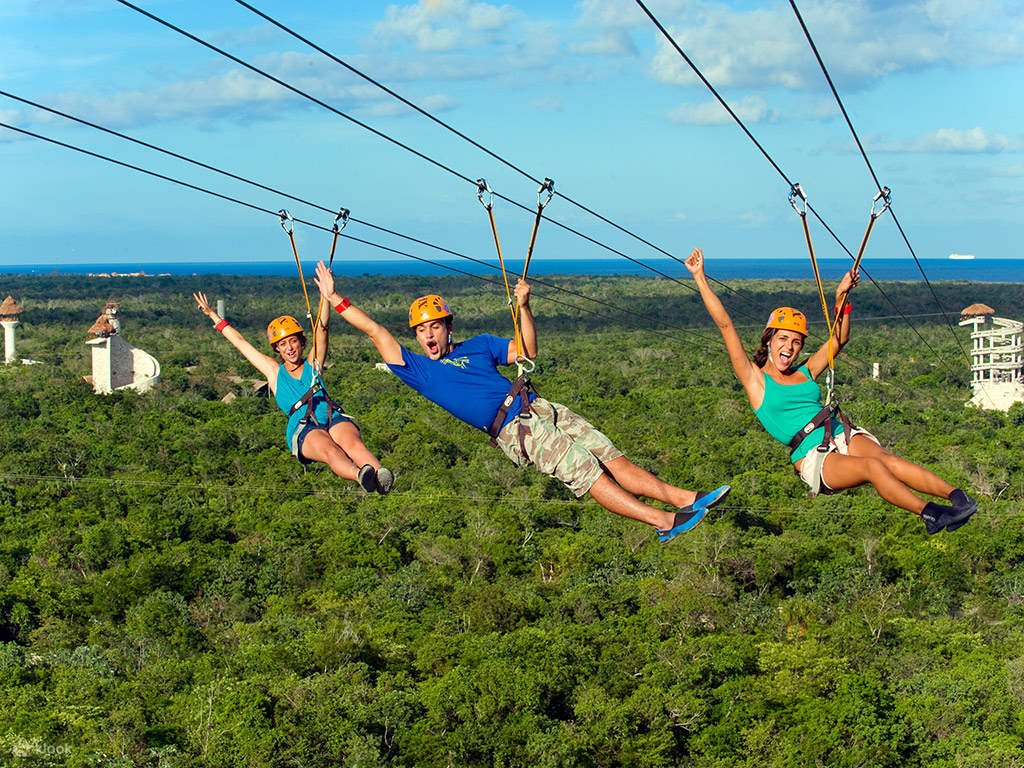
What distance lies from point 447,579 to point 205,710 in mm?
10011

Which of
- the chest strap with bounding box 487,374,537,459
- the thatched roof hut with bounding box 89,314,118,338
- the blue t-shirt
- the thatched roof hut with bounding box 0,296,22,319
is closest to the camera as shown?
the chest strap with bounding box 487,374,537,459

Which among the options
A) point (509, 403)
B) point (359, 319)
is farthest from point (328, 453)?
Result: point (509, 403)

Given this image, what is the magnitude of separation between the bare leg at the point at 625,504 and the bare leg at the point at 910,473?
1.84 meters

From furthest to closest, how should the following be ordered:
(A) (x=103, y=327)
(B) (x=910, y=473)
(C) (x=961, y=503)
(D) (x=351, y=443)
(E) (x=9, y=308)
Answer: (E) (x=9, y=308) → (A) (x=103, y=327) → (D) (x=351, y=443) → (B) (x=910, y=473) → (C) (x=961, y=503)

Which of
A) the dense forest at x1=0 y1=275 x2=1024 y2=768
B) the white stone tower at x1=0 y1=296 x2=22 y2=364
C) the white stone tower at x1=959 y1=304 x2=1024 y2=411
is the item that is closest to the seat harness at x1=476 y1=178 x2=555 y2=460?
the dense forest at x1=0 y1=275 x2=1024 y2=768

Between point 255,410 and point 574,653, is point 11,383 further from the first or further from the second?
point 574,653

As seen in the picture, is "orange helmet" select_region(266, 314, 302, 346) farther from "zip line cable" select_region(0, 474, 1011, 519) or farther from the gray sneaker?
"zip line cable" select_region(0, 474, 1011, 519)

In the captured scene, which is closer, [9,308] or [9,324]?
[9,308]

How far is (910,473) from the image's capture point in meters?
9.13

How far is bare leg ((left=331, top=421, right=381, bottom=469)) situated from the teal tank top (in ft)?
11.2

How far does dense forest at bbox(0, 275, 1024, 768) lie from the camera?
930 inches

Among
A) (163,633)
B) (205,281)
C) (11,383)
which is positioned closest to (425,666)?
(163,633)

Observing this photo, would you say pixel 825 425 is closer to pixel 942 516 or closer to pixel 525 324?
pixel 942 516

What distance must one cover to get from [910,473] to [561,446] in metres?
2.76
